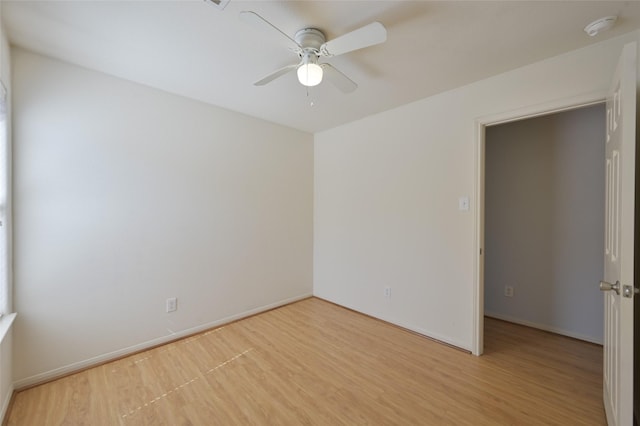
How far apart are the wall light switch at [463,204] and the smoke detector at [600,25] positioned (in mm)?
1289

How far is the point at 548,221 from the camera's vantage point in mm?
2777

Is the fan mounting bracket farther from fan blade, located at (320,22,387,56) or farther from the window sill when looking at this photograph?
the window sill

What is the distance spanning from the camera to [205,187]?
276 centimetres

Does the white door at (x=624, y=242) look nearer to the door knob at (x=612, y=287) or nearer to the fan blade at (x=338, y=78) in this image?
the door knob at (x=612, y=287)

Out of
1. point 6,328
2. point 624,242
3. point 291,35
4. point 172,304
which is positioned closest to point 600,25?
point 624,242

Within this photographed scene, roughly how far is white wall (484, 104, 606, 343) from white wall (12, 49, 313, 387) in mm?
2756

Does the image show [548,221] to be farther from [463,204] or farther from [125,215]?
[125,215]

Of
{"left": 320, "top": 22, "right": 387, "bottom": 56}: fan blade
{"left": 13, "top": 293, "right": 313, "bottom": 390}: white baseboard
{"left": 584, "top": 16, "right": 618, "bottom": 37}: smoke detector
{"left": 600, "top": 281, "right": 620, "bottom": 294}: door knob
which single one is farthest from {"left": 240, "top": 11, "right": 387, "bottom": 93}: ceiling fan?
{"left": 13, "top": 293, "right": 313, "bottom": 390}: white baseboard

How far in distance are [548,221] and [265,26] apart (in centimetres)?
325

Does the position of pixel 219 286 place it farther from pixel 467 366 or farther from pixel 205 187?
pixel 467 366

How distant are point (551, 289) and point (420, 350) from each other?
1646mm

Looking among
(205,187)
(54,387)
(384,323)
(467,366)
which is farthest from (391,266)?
(54,387)

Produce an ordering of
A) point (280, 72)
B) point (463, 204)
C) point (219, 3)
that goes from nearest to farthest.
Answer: point (219, 3), point (280, 72), point (463, 204)

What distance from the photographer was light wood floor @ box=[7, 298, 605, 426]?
5.32ft
